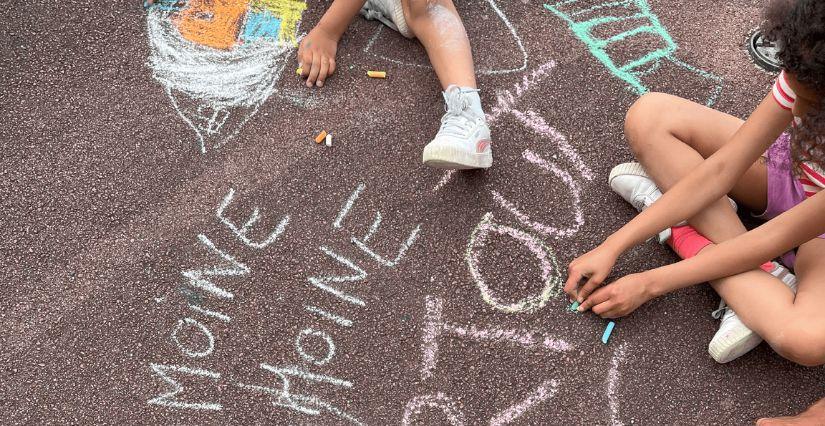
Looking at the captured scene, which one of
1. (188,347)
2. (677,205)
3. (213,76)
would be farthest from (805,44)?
(213,76)

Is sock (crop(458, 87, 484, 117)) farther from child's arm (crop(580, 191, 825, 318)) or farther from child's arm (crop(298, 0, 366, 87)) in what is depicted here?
child's arm (crop(580, 191, 825, 318))

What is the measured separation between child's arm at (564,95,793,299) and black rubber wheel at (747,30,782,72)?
722 mm

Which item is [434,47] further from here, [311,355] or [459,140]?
[311,355]

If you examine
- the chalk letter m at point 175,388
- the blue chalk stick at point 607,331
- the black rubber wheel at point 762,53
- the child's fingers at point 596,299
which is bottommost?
the chalk letter m at point 175,388

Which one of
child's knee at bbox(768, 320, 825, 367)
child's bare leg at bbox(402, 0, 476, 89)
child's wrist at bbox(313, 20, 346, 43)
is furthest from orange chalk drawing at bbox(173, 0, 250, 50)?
child's knee at bbox(768, 320, 825, 367)

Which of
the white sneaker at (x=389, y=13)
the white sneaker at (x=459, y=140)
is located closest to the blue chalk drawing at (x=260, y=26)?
the white sneaker at (x=389, y=13)

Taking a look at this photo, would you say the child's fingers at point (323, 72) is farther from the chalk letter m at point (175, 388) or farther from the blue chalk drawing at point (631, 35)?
the chalk letter m at point (175, 388)

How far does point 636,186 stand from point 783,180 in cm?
39

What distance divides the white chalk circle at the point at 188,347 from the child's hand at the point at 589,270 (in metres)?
0.99

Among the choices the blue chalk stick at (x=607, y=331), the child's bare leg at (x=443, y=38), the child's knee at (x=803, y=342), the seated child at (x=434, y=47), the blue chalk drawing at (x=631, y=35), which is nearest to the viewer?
the child's knee at (x=803, y=342)

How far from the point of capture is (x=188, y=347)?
6.67 ft

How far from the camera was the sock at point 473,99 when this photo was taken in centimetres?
232

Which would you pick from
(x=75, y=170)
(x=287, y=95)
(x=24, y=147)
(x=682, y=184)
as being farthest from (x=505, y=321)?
(x=24, y=147)

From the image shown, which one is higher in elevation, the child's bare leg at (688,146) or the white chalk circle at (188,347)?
the child's bare leg at (688,146)
